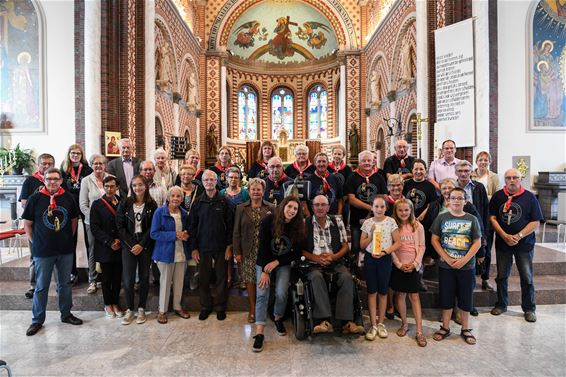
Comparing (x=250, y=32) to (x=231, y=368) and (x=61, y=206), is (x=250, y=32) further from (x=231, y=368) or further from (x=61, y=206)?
(x=231, y=368)

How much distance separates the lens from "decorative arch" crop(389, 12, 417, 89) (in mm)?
12356

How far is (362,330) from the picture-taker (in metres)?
3.77

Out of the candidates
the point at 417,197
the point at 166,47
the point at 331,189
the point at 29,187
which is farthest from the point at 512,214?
the point at 166,47

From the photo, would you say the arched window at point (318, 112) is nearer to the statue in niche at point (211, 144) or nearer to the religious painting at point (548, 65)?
the statue in niche at point (211, 144)

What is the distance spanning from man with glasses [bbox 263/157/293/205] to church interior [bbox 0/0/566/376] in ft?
5.01

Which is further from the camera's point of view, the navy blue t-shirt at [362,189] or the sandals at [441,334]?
the navy blue t-shirt at [362,189]

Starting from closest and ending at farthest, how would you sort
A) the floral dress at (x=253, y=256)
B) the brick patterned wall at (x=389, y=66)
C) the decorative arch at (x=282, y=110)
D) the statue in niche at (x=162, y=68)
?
the floral dress at (x=253, y=256) < the statue in niche at (x=162, y=68) < the brick patterned wall at (x=389, y=66) < the decorative arch at (x=282, y=110)

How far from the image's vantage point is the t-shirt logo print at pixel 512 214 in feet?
13.9

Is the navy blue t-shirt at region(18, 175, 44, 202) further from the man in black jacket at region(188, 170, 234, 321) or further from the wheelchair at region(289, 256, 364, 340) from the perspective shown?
the wheelchair at region(289, 256, 364, 340)

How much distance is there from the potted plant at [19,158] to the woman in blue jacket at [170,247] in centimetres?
562

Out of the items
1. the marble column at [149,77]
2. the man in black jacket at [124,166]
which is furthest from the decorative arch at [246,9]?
the man in black jacket at [124,166]

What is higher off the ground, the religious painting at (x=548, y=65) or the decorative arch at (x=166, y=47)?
the decorative arch at (x=166, y=47)

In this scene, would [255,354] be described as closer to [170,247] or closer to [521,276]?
[170,247]

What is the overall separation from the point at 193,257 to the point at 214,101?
16.3 metres
